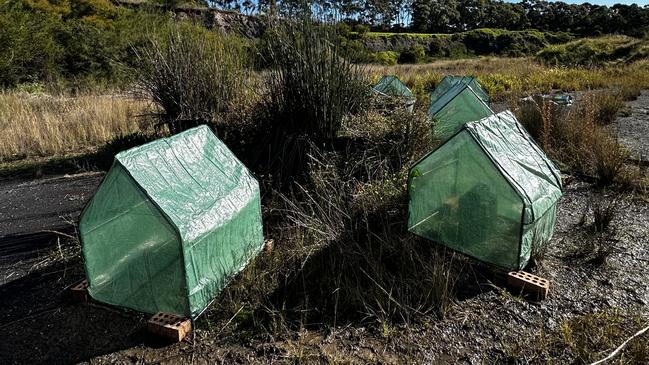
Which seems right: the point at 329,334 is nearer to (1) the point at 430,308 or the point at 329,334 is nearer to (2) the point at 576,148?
(1) the point at 430,308

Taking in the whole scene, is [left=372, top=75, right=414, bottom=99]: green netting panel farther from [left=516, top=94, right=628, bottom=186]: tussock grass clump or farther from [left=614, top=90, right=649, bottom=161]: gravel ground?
[left=614, top=90, right=649, bottom=161]: gravel ground

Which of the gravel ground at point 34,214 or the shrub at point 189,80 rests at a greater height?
the shrub at point 189,80

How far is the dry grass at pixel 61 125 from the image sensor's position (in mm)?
6539

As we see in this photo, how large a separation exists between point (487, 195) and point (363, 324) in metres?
1.10

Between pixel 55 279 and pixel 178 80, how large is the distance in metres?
2.93

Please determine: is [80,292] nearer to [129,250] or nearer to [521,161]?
[129,250]

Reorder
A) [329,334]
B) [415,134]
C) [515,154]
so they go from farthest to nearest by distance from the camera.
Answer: [415,134], [515,154], [329,334]

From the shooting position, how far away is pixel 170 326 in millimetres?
2275

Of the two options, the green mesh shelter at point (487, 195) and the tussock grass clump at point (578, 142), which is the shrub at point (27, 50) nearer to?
the tussock grass clump at point (578, 142)

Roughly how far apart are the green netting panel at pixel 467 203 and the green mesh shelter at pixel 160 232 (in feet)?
4.15

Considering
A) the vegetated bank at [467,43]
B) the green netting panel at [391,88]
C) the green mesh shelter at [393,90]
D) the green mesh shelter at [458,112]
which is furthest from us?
the vegetated bank at [467,43]

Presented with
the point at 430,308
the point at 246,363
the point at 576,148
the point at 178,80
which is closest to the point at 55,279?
the point at 246,363

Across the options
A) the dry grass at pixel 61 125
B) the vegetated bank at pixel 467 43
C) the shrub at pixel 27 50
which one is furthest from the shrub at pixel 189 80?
the vegetated bank at pixel 467 43

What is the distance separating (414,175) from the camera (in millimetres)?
3010
